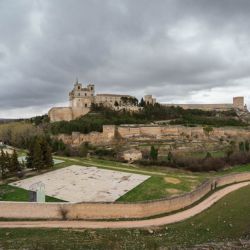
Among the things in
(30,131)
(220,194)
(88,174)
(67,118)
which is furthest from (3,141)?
(220,194)

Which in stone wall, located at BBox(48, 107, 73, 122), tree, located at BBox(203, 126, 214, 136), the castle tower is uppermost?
the castle tower

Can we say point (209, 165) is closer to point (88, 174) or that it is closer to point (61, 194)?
point (88, 174)

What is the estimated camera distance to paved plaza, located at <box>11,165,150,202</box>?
22497 millimetres

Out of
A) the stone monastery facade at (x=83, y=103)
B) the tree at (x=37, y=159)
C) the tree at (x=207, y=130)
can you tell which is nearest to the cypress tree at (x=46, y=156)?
the tree at (x=37, y=159)

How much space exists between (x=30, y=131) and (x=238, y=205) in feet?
147

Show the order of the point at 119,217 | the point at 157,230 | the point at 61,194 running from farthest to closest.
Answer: the point at 61,194 → the point at 119,217 → the point at 157,230

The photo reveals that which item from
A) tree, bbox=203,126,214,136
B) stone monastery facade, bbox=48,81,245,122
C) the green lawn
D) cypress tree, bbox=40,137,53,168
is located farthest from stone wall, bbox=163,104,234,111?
the green lawn

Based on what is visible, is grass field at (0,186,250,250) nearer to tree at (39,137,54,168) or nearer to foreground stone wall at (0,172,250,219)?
foreground stone wall at (0,172,250,219)

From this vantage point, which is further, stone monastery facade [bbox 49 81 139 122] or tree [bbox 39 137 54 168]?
stone monastery facade [bbox 49 81 139 122]

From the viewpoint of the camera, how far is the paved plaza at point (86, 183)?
22497 mm

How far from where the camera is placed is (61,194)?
23.1 meters

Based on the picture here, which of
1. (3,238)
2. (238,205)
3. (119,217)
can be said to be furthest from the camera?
(238,205)

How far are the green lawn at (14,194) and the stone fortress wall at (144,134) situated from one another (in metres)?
32.4

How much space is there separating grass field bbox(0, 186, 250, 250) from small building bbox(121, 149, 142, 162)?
26133mm
